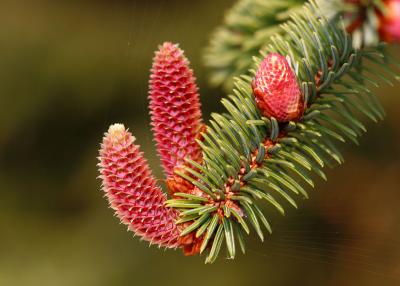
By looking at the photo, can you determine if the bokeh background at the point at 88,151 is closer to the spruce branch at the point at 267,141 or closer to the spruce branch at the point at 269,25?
the spruce branch at the point at 269,25

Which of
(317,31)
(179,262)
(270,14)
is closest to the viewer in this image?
(317,31)

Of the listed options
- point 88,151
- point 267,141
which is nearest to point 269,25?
point 267,141

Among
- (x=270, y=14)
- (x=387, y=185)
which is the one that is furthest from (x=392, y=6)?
(x=387, y=185)

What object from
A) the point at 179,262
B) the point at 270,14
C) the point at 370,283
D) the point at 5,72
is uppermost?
the point at 5,72

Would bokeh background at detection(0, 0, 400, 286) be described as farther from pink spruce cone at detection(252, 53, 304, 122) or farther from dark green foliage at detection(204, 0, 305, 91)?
pink spruce cone at detection(252, 53, 304, 122)

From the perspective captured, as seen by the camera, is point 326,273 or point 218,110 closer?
point 326,273

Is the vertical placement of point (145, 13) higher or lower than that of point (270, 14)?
higher

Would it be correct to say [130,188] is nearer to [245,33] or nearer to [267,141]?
[267,141]

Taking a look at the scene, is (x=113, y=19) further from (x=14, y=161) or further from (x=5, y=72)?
(x=14, y=161)
